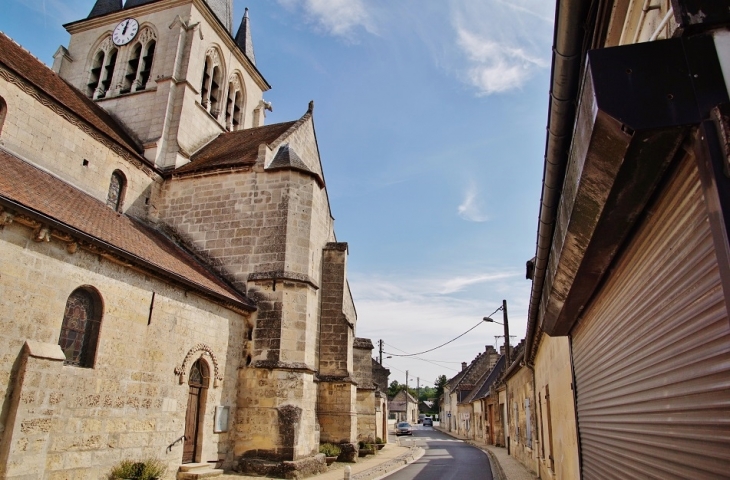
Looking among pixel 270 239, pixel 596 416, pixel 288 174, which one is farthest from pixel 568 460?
pixel 288 174

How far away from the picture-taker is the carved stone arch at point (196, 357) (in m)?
10.1

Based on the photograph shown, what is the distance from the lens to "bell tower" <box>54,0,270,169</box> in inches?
696

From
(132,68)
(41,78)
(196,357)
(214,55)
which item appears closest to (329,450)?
(196,357)

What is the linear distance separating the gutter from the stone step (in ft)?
29.5

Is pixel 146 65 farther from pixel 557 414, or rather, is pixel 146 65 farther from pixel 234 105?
pixel 557 414

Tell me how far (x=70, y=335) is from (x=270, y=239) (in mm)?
6215

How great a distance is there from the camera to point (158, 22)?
1994cm

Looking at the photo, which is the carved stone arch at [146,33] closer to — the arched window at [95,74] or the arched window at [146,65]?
the arched window at [146,65]

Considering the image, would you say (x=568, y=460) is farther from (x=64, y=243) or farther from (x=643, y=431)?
(x=64, y=243)

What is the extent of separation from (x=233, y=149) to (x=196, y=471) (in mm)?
10457

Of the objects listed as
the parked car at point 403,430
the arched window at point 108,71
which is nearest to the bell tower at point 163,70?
the arched window at point 108,71

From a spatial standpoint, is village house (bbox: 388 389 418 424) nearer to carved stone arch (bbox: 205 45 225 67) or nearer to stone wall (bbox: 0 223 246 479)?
carved stone arch (bbox: 205 45 225 67)

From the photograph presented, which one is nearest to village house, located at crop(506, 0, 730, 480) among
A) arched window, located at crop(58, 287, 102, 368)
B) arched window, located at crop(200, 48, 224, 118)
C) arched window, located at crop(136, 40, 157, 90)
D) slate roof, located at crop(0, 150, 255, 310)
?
slate roof, located at crop(0, 150, 255, 310)

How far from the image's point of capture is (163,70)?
18.6m
